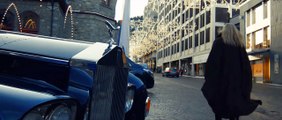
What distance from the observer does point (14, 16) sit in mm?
20266

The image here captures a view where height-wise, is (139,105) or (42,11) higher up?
(42,11)

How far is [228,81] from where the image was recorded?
441 cm

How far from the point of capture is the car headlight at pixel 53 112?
5.97 ft

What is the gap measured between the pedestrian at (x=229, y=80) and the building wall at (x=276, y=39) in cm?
2423

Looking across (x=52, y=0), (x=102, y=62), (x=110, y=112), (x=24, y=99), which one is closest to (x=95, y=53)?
(x=102, y=62)

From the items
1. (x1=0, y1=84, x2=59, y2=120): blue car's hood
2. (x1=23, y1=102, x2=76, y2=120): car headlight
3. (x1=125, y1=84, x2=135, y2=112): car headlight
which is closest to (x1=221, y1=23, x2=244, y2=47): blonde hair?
(x1=125, y1=84, x2=135, y2=112): car headlight

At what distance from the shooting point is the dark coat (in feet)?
14.3

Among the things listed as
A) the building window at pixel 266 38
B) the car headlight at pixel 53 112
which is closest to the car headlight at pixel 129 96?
the car headlight at pixel 53 112

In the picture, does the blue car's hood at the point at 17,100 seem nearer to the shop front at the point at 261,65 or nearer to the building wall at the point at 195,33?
the shop front at the point at 261,65

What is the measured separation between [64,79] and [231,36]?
2.91 meters

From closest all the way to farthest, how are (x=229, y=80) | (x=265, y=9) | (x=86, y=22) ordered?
(x=229, y=80)
(x=86, y=22)
(x=265, y=9)

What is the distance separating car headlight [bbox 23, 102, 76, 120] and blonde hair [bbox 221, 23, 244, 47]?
3.02 m

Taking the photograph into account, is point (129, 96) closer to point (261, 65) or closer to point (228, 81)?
point (228, 81)

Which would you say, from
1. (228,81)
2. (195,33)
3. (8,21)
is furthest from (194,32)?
(228,81)
